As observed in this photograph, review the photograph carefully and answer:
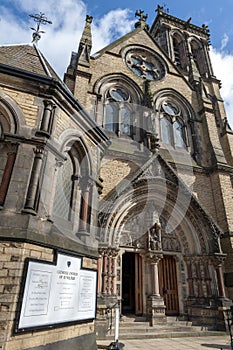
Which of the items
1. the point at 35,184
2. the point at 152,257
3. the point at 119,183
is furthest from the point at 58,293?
the point at 119,183

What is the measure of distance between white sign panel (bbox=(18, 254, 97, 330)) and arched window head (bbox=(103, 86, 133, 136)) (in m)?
7.75

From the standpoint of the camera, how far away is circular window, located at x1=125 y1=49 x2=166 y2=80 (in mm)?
14898

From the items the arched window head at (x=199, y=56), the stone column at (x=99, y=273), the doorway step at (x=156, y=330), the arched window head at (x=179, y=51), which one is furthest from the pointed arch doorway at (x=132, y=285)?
the arched window head at (x=179, y=51)

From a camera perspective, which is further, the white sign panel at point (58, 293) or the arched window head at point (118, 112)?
the arched window head at point (118, 112)

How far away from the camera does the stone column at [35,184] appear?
4.66 meters

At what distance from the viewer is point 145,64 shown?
15.6m

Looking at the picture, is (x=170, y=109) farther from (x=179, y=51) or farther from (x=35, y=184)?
(x=179, y=51)

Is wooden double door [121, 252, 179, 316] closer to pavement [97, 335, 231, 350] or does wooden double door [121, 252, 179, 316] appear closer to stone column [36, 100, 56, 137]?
pavement [97, 335, 231, 350]

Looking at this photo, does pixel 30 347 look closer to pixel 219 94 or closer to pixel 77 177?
pixel 77 177

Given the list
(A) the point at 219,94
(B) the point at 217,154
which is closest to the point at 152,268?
(B) the point at 217,154

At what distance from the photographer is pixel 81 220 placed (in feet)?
21.2

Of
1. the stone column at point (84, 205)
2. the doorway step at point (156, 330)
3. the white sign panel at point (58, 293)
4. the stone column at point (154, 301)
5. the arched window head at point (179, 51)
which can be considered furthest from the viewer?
the arched window head at point (179, 51)

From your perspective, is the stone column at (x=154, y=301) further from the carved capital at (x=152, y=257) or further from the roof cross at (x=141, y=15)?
the roof cross at (x=141, y=15)

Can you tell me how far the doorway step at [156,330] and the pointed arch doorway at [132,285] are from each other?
77 cm
